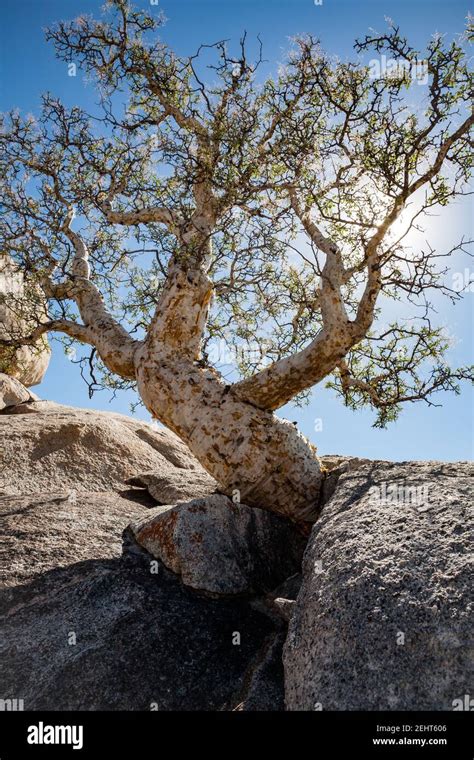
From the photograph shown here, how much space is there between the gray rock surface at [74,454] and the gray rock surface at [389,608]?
591 centimetres

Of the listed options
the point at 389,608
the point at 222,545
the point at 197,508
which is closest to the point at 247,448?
the point at 197,508

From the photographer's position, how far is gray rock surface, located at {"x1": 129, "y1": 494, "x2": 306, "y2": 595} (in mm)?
7422

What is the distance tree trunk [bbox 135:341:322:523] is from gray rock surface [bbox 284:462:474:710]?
2150 millimetres

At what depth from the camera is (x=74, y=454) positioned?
12281 mm

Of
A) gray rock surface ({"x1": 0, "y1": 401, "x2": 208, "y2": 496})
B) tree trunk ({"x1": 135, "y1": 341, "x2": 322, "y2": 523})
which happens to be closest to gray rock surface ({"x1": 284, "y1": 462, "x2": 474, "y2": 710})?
tree trunk ({"x1": 135, "y1": 341, "x2": 322, "y2": 523})

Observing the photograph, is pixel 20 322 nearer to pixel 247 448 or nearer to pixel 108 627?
pixel 247 448

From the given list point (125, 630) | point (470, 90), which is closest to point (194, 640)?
point (125, 630)

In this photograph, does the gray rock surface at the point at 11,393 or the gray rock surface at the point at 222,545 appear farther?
the gray rock surface at the point at 11,393

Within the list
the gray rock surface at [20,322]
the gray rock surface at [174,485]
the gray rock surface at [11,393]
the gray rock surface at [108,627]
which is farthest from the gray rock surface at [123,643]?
the gray rock surface at [11,393]

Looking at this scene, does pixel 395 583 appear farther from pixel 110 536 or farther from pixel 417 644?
pixel 110 536

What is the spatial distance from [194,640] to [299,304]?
7.99 metres

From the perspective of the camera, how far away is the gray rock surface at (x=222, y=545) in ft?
24.3
